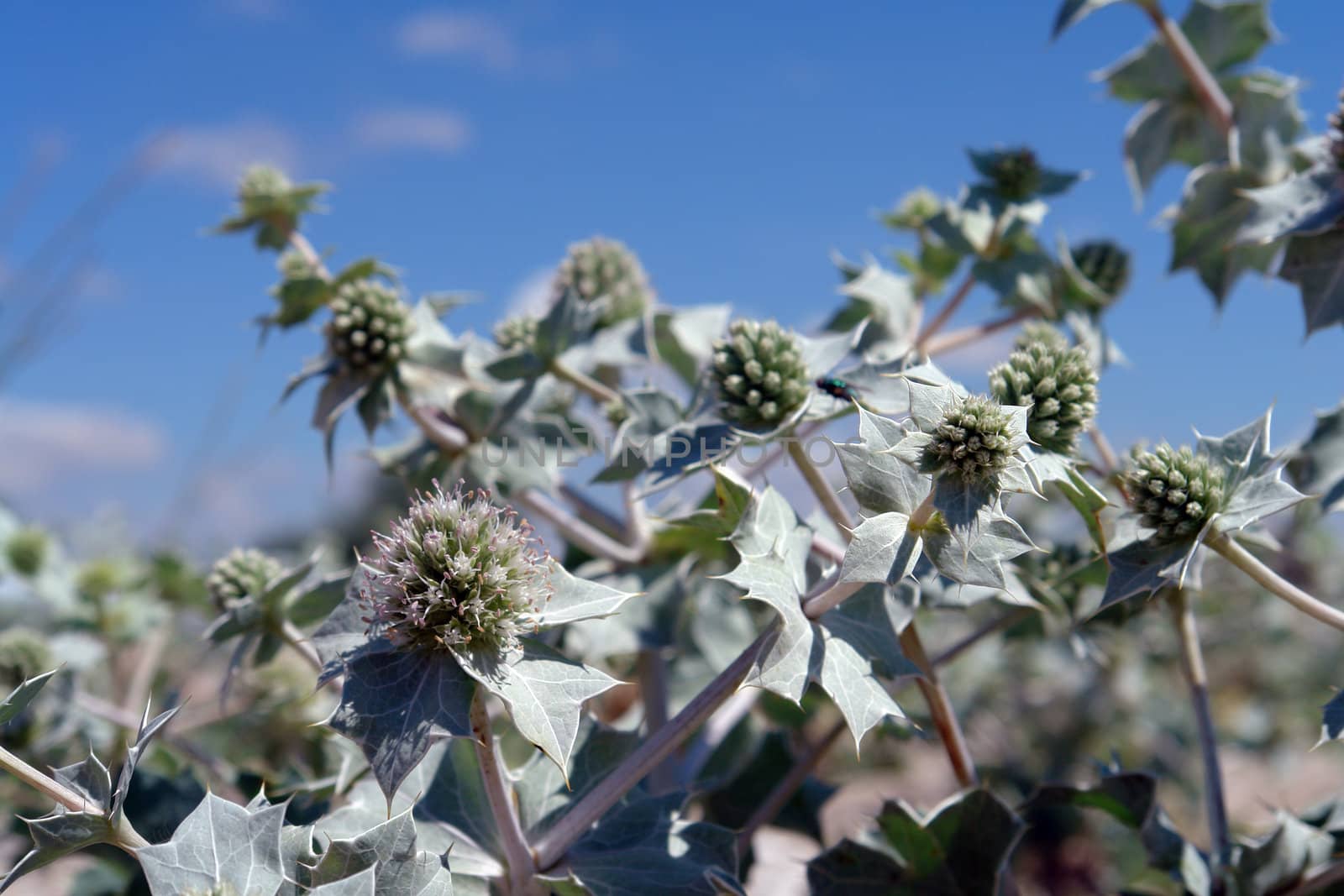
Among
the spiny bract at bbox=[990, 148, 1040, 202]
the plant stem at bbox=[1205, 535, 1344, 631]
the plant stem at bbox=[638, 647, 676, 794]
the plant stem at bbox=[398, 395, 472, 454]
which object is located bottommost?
the plant stem at bbox=[638, 647, 676, 794]

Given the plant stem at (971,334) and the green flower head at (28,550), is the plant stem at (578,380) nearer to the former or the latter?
the plant stem at (971,334)

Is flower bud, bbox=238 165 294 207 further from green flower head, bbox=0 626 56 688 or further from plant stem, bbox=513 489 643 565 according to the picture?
green flower head, bbox=0 626 56 688

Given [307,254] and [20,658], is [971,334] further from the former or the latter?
[20,658]

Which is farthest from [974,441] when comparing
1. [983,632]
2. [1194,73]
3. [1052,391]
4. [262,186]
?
[262,186]

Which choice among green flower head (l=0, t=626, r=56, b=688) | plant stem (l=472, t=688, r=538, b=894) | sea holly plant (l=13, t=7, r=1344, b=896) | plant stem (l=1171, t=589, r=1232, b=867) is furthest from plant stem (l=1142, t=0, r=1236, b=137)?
green flower head (l=0, t=626, r=56, b=688)

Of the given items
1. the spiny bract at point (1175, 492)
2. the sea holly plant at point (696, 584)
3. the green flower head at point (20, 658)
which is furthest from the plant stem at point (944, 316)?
the green flower head at point (20, 658)

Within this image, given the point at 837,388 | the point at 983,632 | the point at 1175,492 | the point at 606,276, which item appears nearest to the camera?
the point at 1175,492
